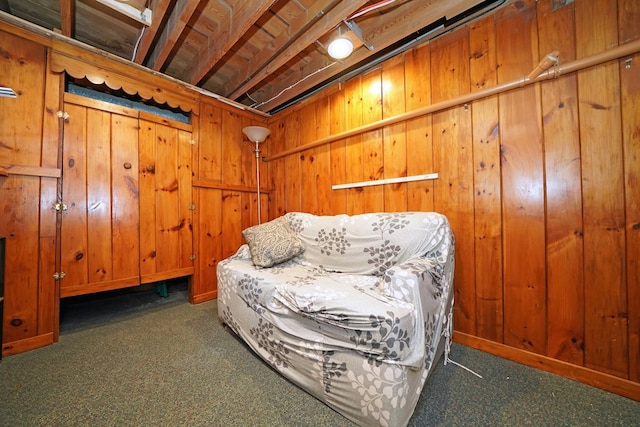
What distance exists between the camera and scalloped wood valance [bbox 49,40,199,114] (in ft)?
5.84

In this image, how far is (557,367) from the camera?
132 cm

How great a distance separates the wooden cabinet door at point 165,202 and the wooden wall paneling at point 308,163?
1.18m

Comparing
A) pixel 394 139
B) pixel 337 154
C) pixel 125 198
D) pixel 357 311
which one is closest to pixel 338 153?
pixel 337 154

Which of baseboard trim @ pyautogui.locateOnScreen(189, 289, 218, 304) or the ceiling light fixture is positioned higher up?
the ceiling light fixture

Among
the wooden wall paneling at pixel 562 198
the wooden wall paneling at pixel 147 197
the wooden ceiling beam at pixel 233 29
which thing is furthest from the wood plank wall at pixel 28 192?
the wooden wall paneling at pixel 562 198

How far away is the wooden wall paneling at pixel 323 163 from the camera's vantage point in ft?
8.02

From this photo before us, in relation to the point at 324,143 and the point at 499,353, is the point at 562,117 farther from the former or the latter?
the point at 324,143

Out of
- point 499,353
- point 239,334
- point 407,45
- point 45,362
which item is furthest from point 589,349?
point 45,362

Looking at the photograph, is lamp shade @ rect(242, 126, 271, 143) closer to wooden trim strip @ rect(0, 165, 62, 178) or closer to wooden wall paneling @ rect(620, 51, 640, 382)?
wooden trim strip @ rect(0, 165, 62, 178)

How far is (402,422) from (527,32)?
221cm

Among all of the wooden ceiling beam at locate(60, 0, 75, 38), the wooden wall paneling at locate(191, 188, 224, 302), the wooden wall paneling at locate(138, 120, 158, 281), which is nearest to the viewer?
the wooden ceiling beam at locate(60, 0, 75, 38)

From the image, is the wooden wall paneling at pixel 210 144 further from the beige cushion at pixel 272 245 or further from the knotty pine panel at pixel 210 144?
the beige cushion at pixel 272 245

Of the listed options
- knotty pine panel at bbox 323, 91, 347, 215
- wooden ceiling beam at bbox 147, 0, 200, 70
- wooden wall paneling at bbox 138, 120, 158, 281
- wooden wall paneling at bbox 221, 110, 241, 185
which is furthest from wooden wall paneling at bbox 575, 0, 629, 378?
wooden wall paneling at bbox 138, 120, 158, 281

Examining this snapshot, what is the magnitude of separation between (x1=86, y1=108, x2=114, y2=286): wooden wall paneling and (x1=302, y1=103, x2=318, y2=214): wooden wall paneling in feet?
5.67
